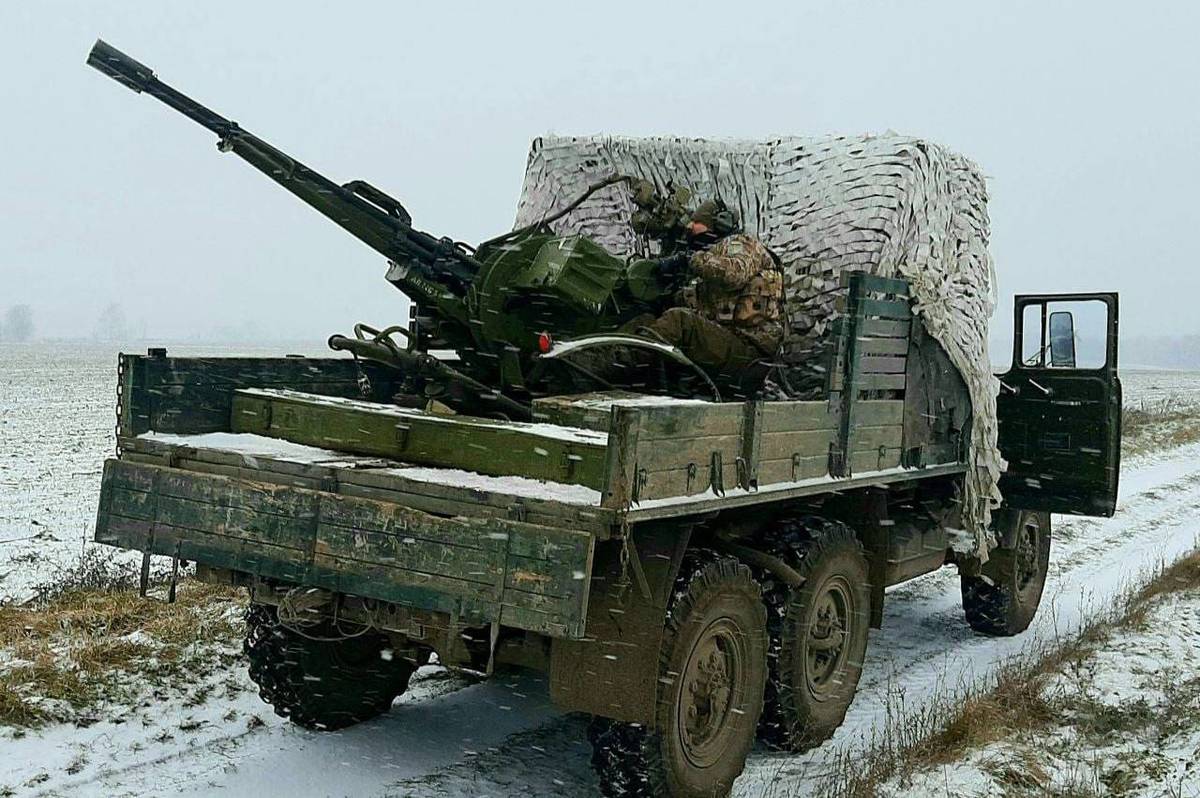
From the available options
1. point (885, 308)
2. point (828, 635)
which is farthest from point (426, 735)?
point (885, 308)

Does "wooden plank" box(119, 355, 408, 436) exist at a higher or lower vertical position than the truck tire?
higher

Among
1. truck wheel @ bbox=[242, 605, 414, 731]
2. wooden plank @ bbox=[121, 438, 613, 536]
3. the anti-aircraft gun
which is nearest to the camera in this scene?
wooden plank @ bbox=[121, 438, 613, 536]

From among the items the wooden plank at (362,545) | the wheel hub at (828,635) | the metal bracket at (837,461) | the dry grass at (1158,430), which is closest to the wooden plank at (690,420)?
the wooden plank at (362,545)

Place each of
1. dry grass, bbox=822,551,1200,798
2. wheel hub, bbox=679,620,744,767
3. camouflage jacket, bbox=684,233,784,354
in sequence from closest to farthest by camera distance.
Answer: wheel hub, bbox=679,620,744,767 → dry grass, bbox=822,551,1200,798 → camouflage jacket, bbox=684,233,784,354

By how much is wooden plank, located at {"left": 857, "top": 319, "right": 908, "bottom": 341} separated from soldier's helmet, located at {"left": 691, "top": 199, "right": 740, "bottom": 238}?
1263mm

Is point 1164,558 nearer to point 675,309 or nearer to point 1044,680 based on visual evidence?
point 1044,680

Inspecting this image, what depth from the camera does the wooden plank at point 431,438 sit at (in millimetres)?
4551

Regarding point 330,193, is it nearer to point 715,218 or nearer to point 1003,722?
point 715,218

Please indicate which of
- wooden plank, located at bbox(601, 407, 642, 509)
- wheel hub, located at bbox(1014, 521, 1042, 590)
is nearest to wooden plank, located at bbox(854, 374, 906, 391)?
wooden plank, located at bbox(601, 407, 642, 509)

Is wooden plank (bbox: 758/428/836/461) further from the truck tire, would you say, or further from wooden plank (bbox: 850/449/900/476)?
the truck tire

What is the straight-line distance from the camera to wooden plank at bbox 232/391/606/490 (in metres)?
4.55

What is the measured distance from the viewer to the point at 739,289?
6.60 m

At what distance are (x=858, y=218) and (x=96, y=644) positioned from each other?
4620 mm

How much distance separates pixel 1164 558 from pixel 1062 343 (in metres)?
3.41
